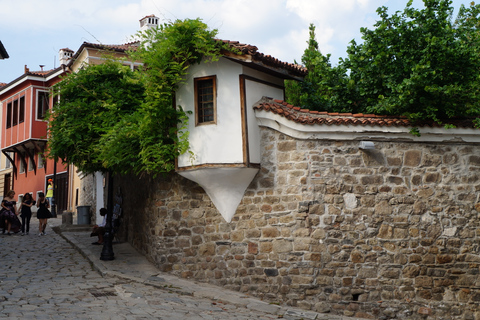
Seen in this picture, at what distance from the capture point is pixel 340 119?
930cm

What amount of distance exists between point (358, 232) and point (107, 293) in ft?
15.2

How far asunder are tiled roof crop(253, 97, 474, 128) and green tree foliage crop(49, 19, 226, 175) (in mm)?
1562

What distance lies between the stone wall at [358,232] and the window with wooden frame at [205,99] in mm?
1176

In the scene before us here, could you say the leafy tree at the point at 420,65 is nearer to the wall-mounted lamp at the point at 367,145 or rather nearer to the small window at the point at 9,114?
the wall-mounted lamp at the point at 367,145

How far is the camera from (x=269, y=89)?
10633 mm

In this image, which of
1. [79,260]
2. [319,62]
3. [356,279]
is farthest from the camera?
[319,62]

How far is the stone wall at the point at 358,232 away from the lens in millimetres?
9234

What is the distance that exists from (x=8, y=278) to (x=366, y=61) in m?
8.57

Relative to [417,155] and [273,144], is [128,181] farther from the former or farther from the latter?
[417,155]

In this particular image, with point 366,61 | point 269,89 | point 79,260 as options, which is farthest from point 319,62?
point 79,260

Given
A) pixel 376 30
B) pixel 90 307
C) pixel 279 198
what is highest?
pixel 376 30

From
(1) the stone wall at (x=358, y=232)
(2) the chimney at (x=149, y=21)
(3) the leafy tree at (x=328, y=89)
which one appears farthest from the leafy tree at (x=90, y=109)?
(2) the chimney at (x=149, y=21)

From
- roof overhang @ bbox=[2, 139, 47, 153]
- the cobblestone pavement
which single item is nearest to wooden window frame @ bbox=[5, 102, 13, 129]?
roof overhang @ bbox=[2, 139, 47, 153]

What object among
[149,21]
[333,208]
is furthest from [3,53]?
[149,21]
